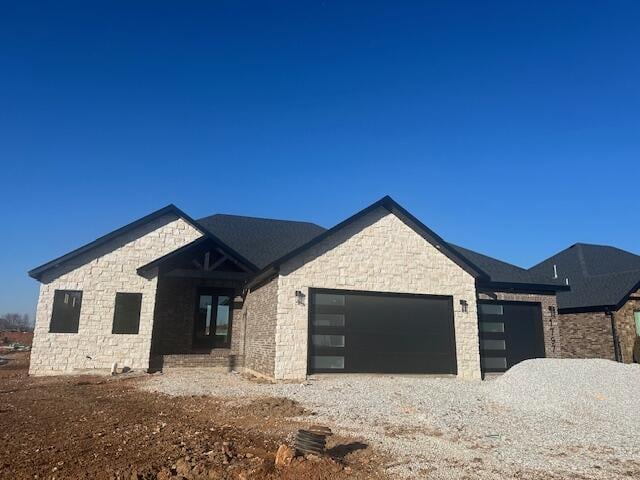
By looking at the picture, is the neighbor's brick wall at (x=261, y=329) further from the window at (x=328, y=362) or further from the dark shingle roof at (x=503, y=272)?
the dark shingle roof at (x=503, y=272)

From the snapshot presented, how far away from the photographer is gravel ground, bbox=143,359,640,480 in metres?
5.73

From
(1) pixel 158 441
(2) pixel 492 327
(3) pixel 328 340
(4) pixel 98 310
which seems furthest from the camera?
(2) pixel 492 327

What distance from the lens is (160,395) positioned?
1039 centimetres

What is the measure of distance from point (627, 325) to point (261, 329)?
17820 millimetres

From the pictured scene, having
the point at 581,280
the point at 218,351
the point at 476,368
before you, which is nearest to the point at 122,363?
the point at 218,351

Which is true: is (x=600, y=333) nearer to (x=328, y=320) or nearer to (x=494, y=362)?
(x=494, y=362)

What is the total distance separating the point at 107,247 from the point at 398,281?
442 inches

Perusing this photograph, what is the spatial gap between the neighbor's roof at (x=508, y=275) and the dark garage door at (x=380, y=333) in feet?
10.1

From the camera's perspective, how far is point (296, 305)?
1362cm

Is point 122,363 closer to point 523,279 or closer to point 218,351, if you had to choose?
point 218,351

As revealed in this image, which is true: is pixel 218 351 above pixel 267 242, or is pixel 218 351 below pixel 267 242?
below

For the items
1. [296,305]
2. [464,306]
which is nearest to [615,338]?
[464,306]

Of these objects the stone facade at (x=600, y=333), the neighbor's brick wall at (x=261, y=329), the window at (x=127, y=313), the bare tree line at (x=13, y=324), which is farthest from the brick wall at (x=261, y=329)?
the bare tree line at (x=13, y=324)

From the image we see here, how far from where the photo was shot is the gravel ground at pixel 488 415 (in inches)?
226
